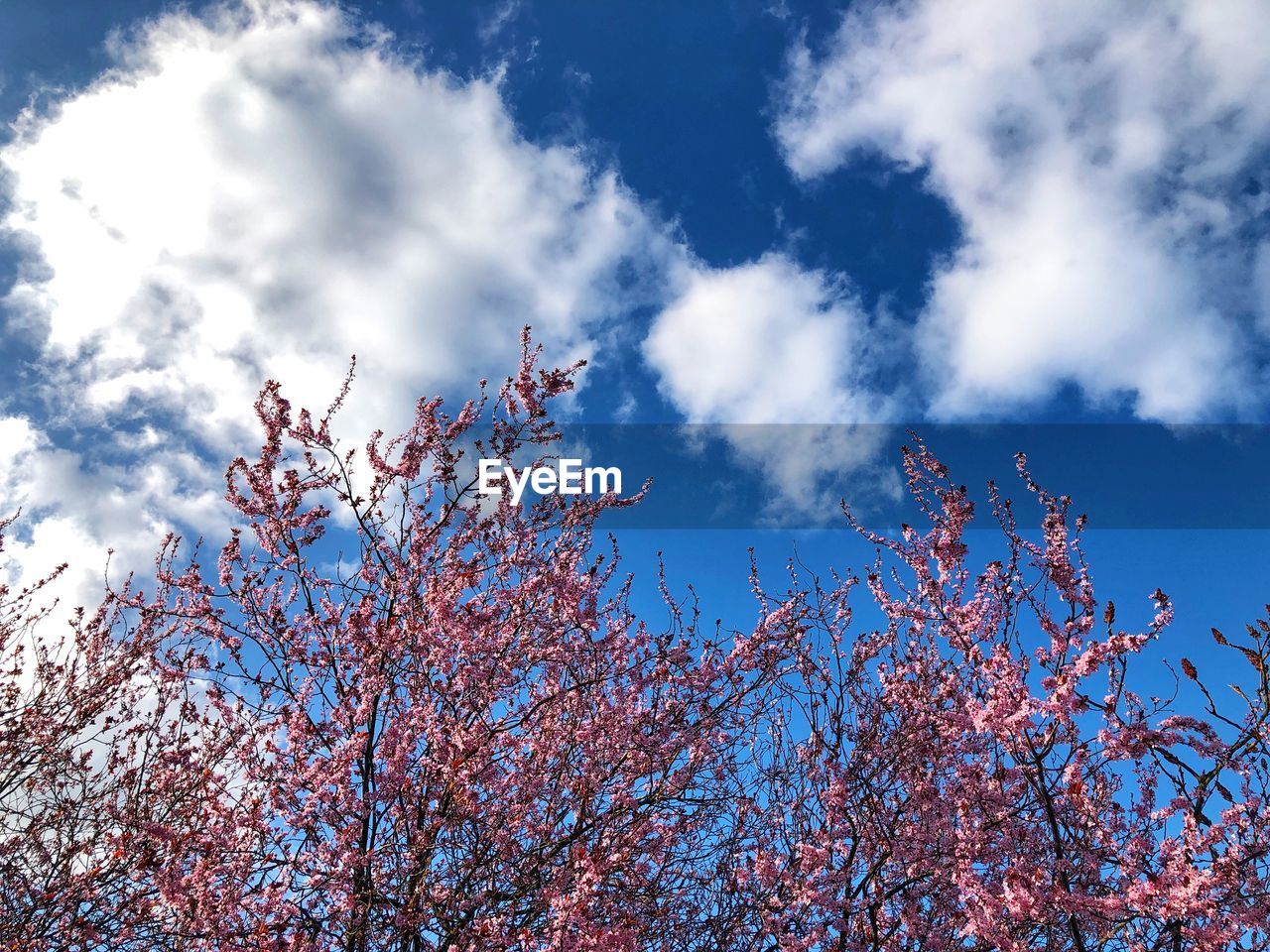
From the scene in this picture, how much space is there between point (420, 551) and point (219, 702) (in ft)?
6.12

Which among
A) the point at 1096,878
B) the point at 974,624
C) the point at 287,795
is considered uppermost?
the point at 974,624

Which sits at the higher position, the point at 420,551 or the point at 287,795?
the point at 420,551

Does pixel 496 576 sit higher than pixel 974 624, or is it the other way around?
pixel 496 576

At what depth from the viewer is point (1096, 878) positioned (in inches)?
186

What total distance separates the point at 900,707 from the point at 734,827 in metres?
1.64

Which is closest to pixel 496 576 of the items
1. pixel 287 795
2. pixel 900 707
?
pixel 287 795

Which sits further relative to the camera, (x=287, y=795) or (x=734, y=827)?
(x=734, y=827)

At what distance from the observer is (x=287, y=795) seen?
215 inches

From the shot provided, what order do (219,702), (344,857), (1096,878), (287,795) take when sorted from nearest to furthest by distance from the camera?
1. (1096,878)
2. (344,857)
3. (287,795)
4. (219,702)

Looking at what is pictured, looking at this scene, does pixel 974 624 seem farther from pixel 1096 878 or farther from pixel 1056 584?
pixel 1096 878

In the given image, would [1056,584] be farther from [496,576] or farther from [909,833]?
[496,576]

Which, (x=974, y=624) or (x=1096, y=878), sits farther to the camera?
(x=974, y=624)

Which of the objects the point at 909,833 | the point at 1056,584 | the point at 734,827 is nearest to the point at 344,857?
the point at 734,827

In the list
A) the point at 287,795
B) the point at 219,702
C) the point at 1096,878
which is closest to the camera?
the point at 1096,878
